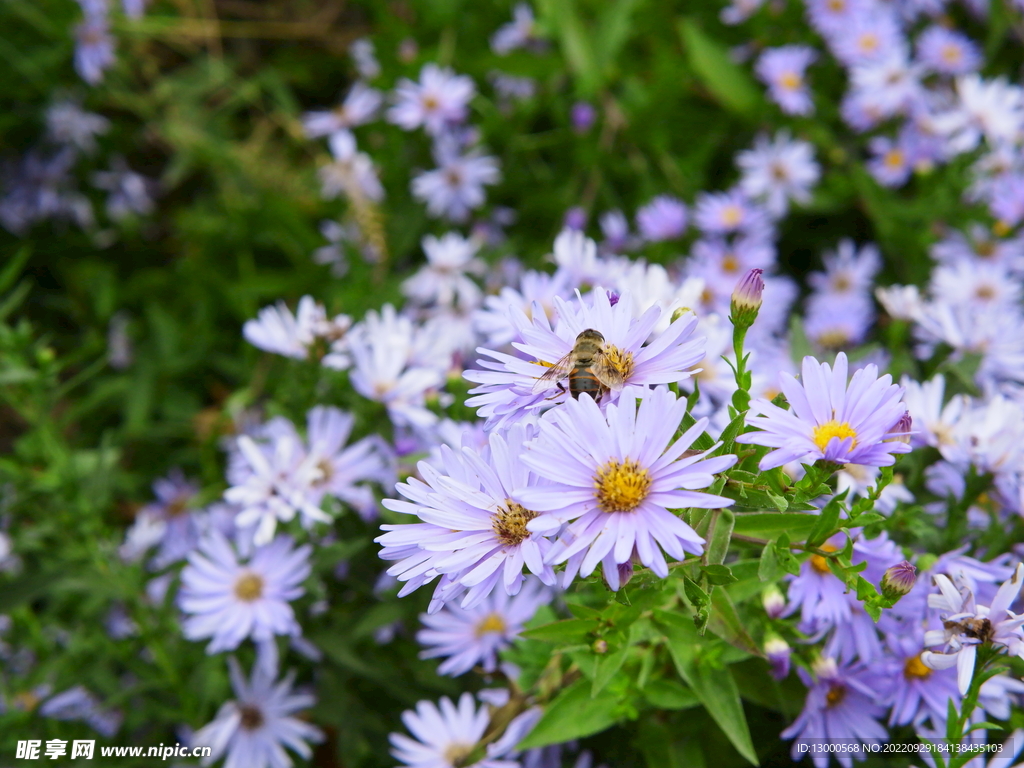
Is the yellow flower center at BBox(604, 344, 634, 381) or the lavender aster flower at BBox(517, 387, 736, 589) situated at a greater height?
the yellow flower center at BBox(604, 344, 634, 381)

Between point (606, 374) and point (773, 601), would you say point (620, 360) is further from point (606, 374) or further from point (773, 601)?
point (773, 601)

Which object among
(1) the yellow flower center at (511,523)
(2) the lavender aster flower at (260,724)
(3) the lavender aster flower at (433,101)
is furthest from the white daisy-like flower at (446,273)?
(1) the yellow flower center at (511,523)

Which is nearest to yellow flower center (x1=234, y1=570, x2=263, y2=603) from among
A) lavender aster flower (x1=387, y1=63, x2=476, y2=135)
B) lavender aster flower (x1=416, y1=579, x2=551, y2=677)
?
lavender aster flower (x1=416, y1=579, x2=551, y2=677)

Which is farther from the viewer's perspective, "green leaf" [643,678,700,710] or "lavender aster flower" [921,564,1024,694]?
"green leaf" [643,678,700,710]

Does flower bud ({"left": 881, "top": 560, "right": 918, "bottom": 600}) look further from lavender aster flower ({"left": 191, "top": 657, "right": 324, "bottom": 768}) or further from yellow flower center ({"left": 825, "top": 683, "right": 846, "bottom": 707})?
lavender aster flower ({"left": 191, "top": 657, "right": 324, "bottom": 768})

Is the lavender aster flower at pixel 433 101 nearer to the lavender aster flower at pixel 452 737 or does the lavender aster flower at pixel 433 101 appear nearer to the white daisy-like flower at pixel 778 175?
the white daisy-like flower at pixel 778 175

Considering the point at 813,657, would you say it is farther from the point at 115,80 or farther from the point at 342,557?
the point at 115,80
